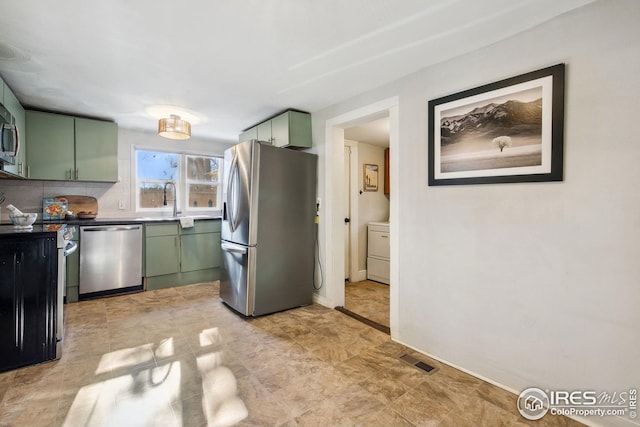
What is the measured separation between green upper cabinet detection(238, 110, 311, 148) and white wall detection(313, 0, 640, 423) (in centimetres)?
142

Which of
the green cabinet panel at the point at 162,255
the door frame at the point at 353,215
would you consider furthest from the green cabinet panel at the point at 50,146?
the door frame at the point at 353,215

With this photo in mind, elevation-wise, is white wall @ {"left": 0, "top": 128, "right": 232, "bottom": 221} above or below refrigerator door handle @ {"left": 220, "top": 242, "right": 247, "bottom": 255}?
above

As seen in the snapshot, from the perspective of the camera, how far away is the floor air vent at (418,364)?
6.62ft

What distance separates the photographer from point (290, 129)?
10.6 ft

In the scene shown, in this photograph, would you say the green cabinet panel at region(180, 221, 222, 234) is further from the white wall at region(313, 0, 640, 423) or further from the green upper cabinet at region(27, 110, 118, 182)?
the white wall at region(313, 0, 640, 423)

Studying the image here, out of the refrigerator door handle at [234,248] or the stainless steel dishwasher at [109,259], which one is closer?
the refrigerator door handle at [234,248]

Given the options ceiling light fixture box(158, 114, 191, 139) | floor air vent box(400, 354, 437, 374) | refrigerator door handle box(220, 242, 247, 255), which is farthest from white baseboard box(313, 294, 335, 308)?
ceiling light fixture box(158, 114, 191, 139)

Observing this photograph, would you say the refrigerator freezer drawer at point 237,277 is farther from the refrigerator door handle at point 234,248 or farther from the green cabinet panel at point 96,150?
the green cabinet panel at point 96,150

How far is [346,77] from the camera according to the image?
246 cm

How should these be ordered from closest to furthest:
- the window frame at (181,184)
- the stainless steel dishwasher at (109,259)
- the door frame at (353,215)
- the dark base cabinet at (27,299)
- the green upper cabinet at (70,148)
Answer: the dark base cabinet at (27,299) → the green upper cabinet at (70,148) → the stainless steel dishwasher at (109,259) → the window frame at (181,184) → the door frame at (353,215)

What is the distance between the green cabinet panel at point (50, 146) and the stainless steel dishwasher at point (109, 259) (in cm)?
78

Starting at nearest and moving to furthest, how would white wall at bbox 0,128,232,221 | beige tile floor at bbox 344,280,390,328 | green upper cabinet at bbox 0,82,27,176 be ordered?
green upper cabinet at bbox 0,82,27,176
beige tile floor at bbox 344,280,390,328
white wall at bbox 0,128,232,221

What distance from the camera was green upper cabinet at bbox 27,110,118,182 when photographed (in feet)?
10.8

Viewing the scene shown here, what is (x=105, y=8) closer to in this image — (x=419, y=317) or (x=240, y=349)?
(x=240, y=349)
